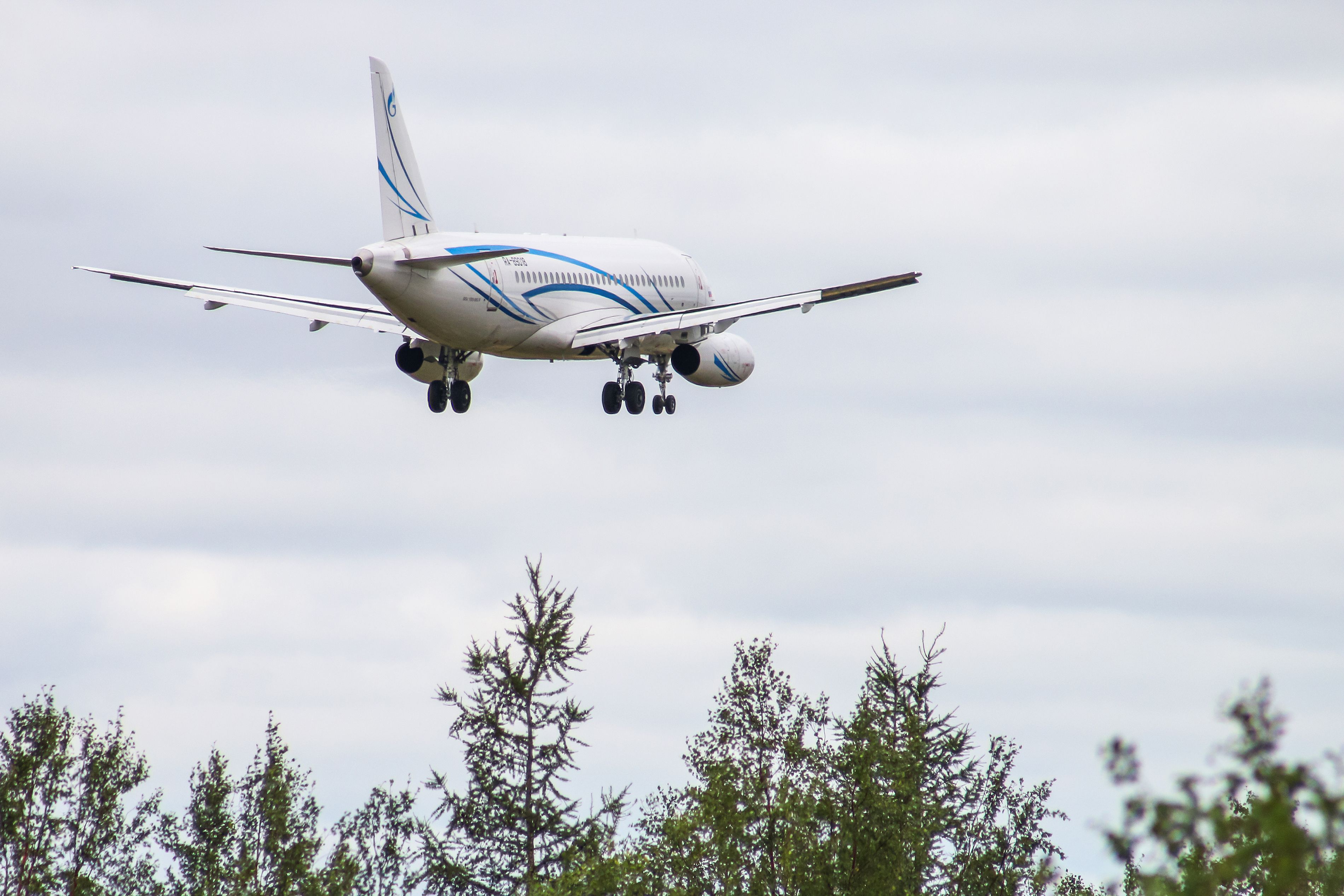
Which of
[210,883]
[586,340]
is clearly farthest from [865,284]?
[210,883]

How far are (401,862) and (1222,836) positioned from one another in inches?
2722

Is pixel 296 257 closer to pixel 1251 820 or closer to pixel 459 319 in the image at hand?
pixel 459 319

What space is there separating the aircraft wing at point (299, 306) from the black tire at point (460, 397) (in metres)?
1.80

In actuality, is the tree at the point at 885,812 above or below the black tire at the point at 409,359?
below

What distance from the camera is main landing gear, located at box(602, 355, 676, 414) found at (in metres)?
53.1

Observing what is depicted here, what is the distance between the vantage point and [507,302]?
4941 centimetres

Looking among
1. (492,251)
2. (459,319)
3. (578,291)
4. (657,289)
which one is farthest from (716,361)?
(492,251)

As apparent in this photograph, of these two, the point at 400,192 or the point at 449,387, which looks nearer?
the point at 400,192

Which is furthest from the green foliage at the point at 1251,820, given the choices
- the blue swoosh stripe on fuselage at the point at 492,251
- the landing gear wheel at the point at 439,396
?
the landing gear wheel at the point at 439,396

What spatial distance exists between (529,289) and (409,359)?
11.1ft

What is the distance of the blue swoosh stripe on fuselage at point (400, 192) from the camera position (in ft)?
161

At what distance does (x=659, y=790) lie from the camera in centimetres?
6569

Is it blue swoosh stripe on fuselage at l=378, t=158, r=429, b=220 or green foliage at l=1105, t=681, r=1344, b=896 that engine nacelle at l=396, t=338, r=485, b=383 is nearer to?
blue swoosh stripe on fuselage at l=378, t=158, r=429, b=220

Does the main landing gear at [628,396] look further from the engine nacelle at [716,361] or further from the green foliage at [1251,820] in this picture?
the green foliage at [1251,820]
